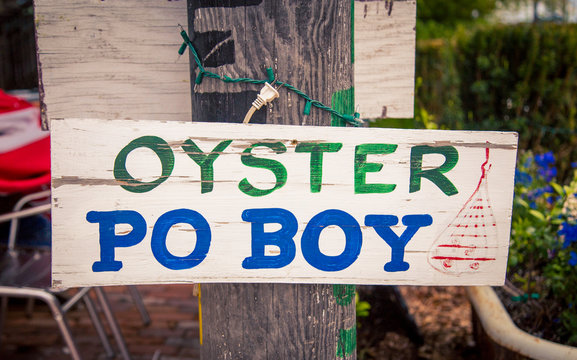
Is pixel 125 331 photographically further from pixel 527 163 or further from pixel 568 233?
pixel 527 163

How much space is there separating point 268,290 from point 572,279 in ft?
4.77

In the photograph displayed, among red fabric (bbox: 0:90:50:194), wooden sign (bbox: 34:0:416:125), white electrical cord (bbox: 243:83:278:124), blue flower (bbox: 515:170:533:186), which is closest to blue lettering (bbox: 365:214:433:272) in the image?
white electrical cord (bbox: 243:83:278:124)

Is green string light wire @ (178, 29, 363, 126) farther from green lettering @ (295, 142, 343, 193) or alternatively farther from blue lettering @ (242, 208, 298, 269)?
blue lettering @ (242, 208, 298, 269)

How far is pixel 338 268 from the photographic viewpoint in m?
1.12

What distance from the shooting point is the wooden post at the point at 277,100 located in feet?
3.51

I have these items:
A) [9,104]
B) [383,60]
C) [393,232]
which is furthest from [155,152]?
[9,104]

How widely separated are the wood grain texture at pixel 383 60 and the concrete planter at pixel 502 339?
0.95 m

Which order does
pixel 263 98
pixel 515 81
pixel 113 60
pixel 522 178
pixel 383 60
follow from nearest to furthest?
pixel 263 98
pixel 113 60
pixel 383 60
pixel 522 178
pixel 515 81

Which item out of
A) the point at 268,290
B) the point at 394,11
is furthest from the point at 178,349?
the point at 394,11

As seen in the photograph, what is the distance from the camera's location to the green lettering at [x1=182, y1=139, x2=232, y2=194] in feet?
3.53

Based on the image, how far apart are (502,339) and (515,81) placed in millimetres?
4136

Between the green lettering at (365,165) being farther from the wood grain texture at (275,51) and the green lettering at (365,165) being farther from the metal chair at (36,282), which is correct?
the metal chair at (36,282)

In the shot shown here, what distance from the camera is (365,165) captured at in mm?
1101

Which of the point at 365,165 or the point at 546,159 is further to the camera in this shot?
the point at 546,159
